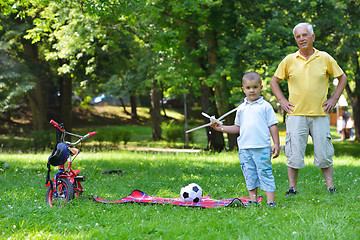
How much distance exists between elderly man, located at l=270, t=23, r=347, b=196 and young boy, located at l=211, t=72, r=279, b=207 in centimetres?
87

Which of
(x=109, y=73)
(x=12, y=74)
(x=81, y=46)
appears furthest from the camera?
(x=109, y=73)

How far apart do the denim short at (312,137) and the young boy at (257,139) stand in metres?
0.85

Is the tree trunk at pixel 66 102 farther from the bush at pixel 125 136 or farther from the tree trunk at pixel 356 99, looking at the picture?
the tree trunk at pixel 356 99

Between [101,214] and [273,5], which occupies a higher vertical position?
[273,5]

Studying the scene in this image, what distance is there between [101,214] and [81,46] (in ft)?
36.7

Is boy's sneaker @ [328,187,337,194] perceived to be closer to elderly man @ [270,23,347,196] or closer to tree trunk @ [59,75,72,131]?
elderly man @ [270,23,347,196]

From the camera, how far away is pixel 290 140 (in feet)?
19.2

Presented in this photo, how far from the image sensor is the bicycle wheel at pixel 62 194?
5250 mm

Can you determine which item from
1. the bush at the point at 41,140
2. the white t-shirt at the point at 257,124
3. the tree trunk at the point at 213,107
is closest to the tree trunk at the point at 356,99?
the tree trunk at the point at 213,107

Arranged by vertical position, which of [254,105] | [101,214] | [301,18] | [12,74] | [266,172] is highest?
[301,18]

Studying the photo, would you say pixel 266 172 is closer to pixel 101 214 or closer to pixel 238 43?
pixel 101 214

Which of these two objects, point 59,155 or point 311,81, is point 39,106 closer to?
point 59,155

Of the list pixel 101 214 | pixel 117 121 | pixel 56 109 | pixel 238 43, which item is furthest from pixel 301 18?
pixel 117 121

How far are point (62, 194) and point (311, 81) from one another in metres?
3.63
